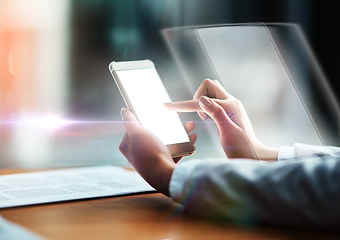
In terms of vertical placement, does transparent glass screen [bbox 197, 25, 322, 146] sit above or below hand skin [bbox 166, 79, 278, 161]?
above

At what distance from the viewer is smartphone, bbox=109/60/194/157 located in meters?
0.80

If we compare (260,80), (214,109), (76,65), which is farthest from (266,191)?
(76,65)

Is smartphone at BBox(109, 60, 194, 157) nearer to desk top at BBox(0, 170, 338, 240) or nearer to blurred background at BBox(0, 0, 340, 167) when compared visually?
desk top at BBox(0, 170, 338, 240)

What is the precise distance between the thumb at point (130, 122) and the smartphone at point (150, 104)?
0.09 feet

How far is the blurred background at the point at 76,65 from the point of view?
43.9 inches

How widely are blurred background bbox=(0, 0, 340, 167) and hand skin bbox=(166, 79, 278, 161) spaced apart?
0.31m

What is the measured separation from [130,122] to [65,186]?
0.17 m

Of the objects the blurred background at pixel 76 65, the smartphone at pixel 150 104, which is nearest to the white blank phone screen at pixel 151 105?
the smartphone at pixel 150 104

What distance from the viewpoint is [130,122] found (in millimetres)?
701

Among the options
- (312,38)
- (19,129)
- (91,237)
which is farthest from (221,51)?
(91,237)

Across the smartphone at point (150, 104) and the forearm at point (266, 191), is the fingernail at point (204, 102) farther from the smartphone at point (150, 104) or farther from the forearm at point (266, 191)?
the forearm at point (266, 191)

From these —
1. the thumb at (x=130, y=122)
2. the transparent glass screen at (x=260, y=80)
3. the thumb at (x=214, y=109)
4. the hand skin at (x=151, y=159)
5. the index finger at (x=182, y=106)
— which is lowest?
the hand skin at (x=151, y=159)

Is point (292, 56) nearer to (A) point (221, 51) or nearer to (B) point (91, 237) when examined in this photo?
(A) point (221, 51)

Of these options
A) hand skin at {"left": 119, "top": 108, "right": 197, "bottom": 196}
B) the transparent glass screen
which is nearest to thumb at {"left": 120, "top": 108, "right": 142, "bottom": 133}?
hand skin at {"left": 119, "top": 108, "right": 197, "bottom": 196}
